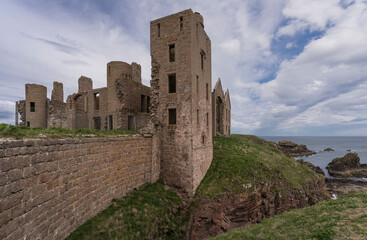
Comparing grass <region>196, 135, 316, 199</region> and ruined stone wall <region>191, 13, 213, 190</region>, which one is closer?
ruined stone wall <region>191, 13, 213, 190</region>

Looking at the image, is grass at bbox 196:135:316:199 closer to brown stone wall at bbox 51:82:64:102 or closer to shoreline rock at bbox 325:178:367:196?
shoreline rock at bbox 325:178:367:196

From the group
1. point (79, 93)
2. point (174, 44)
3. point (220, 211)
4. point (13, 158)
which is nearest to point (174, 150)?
point (220, 211)

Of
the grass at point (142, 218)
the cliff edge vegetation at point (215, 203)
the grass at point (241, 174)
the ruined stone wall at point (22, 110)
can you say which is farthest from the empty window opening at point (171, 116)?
the ruined stone wall at point (22, 110)

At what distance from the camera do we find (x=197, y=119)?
14.4m

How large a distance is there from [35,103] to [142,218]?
23192mm

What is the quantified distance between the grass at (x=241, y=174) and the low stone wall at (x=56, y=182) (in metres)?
7.05

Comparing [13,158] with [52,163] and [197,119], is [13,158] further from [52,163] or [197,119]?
[197,119]

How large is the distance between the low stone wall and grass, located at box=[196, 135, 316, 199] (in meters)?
7.05

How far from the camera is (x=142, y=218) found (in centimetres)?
986

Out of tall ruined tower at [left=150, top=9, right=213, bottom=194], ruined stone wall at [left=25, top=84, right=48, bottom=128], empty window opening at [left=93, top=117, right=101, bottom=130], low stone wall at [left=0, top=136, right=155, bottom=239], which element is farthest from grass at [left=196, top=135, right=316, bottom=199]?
ruined stone wall at [left=25, top=84, right=48, bottom=128]

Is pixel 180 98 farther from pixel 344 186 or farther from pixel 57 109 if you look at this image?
pixel 344 186

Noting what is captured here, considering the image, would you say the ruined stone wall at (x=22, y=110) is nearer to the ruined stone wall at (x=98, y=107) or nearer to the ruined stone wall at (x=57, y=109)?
the ruined stone wall at (x=57, y=109)

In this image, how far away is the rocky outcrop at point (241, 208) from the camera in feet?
41.3

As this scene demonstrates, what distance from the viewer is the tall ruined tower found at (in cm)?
1326
